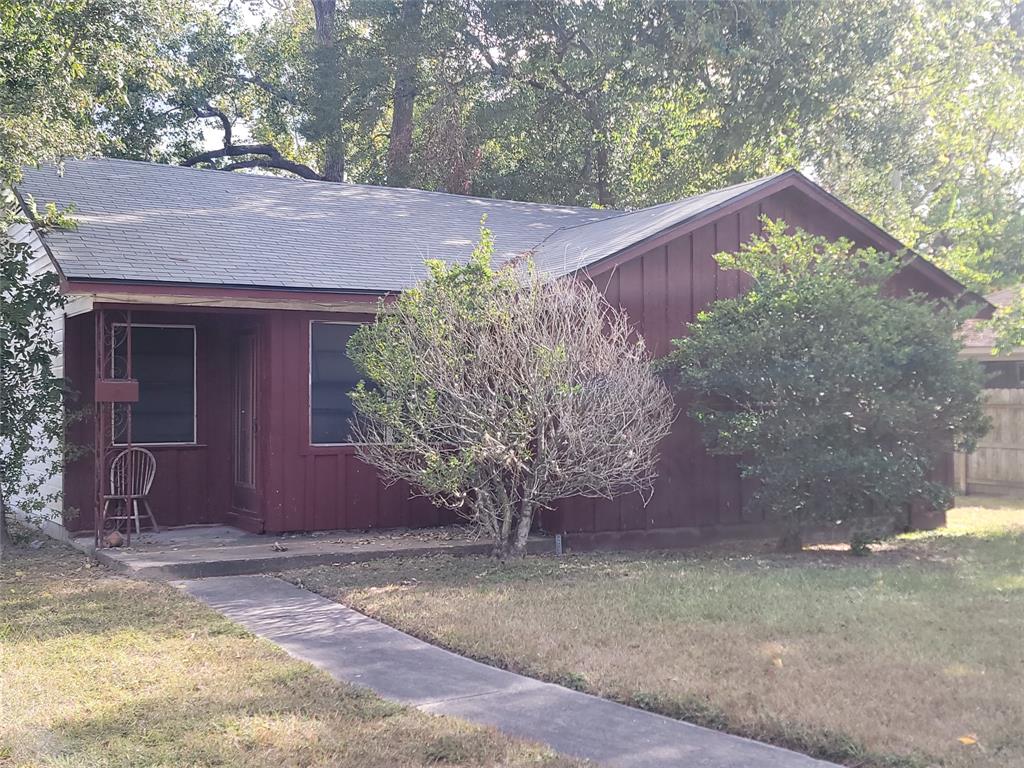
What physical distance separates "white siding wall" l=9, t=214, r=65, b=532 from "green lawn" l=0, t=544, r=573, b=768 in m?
4.33

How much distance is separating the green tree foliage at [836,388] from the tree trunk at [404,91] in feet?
53.8

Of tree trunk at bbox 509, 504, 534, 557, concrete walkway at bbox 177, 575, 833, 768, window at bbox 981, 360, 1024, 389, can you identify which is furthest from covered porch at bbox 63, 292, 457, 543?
window at bbox 981, 360, 1024, 389

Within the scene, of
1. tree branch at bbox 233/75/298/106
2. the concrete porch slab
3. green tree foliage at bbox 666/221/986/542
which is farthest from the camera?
tree branch at bbox 233/75/298/106

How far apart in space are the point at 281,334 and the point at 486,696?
6245mm

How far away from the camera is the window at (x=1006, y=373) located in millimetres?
17984

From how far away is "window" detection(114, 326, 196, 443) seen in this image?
456 inches

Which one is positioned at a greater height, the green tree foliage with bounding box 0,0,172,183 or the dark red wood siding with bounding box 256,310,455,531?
the green tree foliage with bounding box 0,0,172,183

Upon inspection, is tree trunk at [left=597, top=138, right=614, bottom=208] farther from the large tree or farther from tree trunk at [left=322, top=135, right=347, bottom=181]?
the large tree

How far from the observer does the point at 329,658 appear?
6273 mm


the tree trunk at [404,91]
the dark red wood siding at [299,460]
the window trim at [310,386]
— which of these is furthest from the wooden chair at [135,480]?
the tree trunk at [404,91]

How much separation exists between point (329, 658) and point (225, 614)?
60.8 inches

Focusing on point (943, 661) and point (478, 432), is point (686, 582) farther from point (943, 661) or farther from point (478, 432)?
point (943, 661)

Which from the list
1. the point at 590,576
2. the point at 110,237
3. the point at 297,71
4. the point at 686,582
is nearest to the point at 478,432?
the point at 590,576

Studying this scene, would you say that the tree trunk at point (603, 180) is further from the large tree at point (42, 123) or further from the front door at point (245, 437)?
the front door at point (245, 437)
